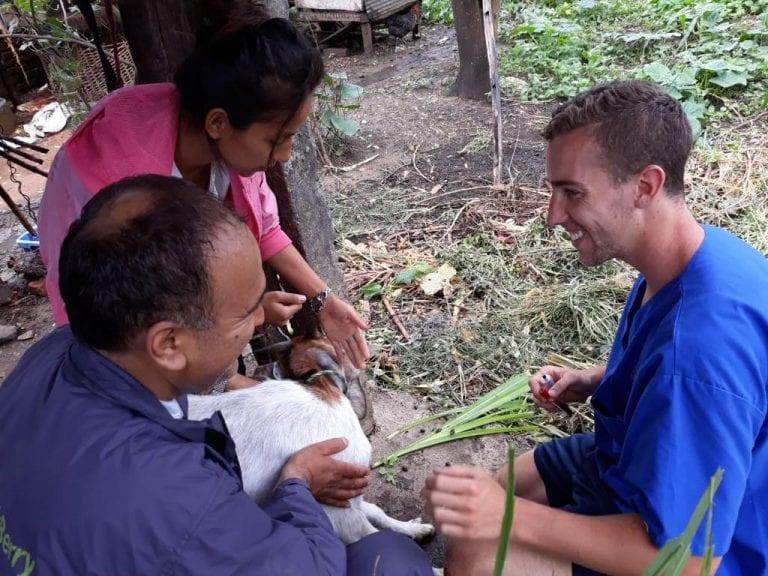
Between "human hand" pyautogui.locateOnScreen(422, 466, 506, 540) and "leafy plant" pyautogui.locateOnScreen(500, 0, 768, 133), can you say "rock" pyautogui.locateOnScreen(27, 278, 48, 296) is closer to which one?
"human hand" pyautogui.locateOnScreen(422, 466, 506, 540)

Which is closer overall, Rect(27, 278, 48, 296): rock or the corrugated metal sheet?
Rect(27, 278, 48, 296): rock

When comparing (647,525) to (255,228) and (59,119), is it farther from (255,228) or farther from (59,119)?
(59,119)

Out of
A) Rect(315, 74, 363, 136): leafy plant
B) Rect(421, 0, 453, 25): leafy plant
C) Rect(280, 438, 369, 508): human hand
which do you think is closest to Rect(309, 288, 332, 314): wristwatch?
Rect(280, 438, 369, 508): human hand

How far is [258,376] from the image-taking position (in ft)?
9.27

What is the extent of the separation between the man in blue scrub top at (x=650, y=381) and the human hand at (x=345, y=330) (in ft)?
3.25

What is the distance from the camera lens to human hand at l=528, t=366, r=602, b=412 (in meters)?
2.38

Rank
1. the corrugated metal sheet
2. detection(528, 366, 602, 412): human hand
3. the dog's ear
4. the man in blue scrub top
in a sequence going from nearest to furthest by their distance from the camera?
the man in blue scrub top < detection(528, 366, 602, 412): human hand < the dog's ear < the corrugated metal sheet

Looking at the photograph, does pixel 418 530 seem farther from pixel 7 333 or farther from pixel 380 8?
pixel 380 8

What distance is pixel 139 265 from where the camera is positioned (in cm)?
129

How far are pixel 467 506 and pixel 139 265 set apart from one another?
94 centimetres

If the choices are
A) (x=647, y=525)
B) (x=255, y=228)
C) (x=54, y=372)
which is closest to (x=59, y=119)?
(x=255, y=228)

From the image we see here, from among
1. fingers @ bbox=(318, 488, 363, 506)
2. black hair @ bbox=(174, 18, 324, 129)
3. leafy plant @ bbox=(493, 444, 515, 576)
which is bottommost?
fingers @ bbox=(318, 488, 363, 506)

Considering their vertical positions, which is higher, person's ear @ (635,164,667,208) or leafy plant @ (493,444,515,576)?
leafy plant @ (493,444,515,576)

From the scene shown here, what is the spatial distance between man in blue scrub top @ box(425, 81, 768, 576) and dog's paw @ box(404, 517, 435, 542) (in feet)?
2.82
